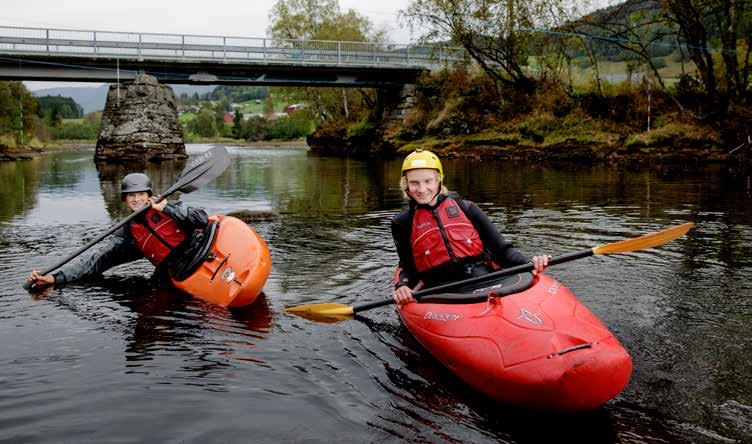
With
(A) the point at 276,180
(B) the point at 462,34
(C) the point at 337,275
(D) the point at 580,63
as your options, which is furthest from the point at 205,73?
(C) the point at 337,275

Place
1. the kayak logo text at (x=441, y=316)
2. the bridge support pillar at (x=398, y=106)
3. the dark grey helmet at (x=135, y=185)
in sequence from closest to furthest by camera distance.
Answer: the kayak logo text at (x=441, y=316), the dark grey helmet at (x=135, y=185), the bridge support pillar at (x=398, y=106)

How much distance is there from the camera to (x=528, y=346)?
3395mm

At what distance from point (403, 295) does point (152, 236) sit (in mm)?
2704

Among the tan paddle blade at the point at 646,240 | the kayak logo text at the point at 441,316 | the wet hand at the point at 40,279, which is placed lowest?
the wet hand at the point at 40,279

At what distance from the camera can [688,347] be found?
14.5 ft

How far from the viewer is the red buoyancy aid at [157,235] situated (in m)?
5.87

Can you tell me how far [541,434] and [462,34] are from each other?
2605 centimetres

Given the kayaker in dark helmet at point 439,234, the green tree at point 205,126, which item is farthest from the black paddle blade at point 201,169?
the green tree at point 205,126

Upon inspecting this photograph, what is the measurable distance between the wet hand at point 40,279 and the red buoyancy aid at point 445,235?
3.76 m

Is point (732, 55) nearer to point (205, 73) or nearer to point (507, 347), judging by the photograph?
point (507, 347)

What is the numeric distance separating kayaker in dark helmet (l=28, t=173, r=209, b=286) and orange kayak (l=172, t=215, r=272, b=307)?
0.18 m

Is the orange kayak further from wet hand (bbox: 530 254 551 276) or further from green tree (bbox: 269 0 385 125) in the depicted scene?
green tree (bbox: 269 0 385 125)

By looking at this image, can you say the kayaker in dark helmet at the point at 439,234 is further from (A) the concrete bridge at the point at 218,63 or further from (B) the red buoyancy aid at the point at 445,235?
(A) the concrete bridge at the point at 218,63

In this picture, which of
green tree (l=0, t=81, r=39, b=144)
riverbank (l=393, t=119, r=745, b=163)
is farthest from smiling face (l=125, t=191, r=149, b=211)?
green tree (l=0, t=81, r=39, b=144)
